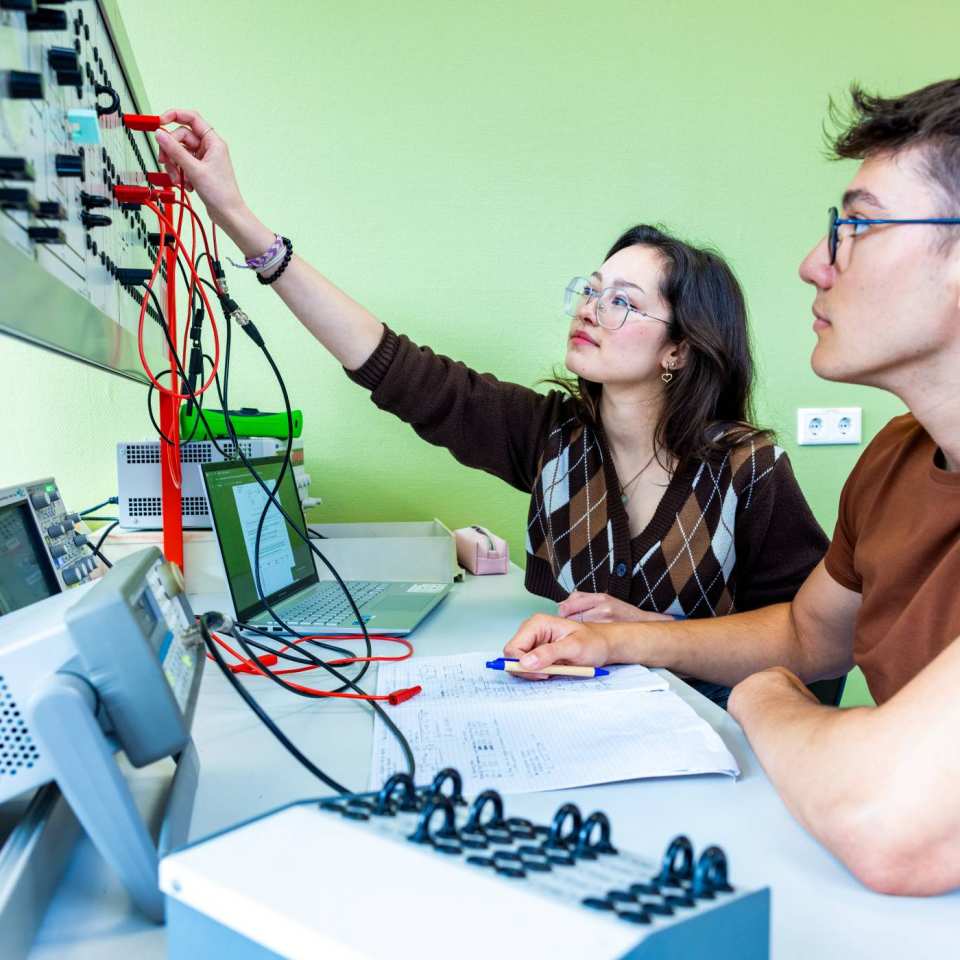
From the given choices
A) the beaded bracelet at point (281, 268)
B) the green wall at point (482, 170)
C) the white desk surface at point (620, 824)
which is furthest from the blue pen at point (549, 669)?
the green wall at point (482, 170)

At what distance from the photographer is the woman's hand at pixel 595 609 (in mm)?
1323

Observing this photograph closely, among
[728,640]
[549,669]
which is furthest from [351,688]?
[728,640]

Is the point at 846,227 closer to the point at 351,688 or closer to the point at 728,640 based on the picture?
the point at 728,640

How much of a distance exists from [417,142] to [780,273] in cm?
97

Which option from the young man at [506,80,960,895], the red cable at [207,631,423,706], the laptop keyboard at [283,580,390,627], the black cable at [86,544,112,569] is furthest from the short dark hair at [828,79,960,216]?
the black cable at [86,544,112,569]

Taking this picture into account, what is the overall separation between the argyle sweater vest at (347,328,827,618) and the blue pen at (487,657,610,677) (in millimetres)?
523

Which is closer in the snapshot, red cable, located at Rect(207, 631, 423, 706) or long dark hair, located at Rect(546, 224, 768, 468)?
red cable, located at Rect(207, 631, 423, 706)

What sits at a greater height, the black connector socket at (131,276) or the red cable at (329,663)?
the black connector socket at (131,276)

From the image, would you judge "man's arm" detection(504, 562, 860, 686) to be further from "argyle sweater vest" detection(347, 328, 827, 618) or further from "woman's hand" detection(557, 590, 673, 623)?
"argyle sweater vest" detection(347, 328, 827, 618)

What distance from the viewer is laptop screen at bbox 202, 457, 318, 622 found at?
Result: 1.22m

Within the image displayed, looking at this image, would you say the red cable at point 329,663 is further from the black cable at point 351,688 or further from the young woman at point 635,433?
the young woman at point 635,433

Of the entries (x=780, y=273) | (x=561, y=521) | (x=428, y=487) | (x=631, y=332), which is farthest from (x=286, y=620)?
(x=780, y=273)

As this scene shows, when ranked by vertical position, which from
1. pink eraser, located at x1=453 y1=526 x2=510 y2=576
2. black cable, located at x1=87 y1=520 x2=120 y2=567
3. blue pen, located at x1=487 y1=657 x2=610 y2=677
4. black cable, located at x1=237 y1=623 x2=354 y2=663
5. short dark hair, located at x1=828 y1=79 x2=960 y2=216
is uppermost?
short dark hair, located at x1=828 y1=79 x2=960 y2=216

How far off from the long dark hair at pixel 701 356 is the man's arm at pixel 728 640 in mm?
435
